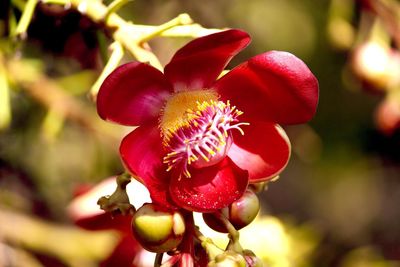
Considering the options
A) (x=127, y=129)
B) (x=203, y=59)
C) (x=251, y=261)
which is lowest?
(x=127, y=129)

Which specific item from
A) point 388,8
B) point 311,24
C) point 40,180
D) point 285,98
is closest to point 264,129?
point 285,98

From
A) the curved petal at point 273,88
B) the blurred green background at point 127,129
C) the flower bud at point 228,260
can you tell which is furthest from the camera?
the blurred green background at point 127,129

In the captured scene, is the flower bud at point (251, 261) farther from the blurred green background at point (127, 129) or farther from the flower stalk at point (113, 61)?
the blurred green background at point (127, 129)

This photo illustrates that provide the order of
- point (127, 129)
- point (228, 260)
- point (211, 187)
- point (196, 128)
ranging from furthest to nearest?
point (127, 129) → point (196, 128) → point (211, 187) → point (228, 260)

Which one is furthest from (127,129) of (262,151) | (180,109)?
(262,151)

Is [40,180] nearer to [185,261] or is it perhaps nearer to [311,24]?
[311,24]

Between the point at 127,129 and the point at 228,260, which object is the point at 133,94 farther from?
the point at 127,129

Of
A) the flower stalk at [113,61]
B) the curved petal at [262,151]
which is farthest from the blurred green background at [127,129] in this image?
the curved petal at [262,151]
